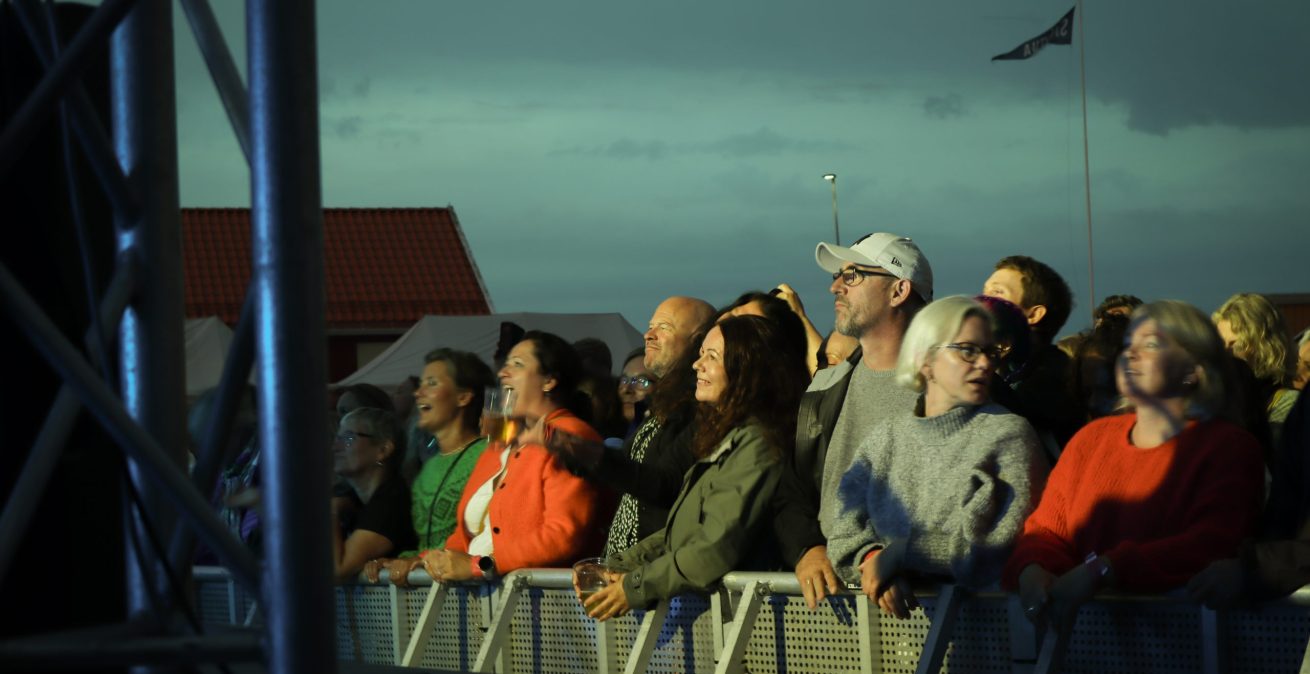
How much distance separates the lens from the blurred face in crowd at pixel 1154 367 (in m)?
4.55

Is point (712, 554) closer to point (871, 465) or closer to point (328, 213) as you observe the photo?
point (871, 465)

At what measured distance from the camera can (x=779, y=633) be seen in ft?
18.0

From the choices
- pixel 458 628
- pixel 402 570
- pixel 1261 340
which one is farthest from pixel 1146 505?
pixel 402 570

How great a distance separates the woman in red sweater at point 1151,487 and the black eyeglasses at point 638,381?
10.9ft

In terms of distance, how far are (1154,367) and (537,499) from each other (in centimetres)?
279

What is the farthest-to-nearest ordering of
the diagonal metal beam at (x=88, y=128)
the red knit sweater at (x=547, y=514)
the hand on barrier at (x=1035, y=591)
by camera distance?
the red knit sweater at (x=547, y=514)
the hand on barrier at (x=1035, y=591)
the diagonal metal beam at (x=88, y=128)

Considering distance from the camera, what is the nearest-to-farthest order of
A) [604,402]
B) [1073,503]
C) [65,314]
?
[65,314] < [1073,503] < [604,402]

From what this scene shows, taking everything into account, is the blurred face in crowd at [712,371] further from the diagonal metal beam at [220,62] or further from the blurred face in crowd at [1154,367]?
the diagonal metal beam at [220,62]

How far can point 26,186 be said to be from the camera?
2982mm

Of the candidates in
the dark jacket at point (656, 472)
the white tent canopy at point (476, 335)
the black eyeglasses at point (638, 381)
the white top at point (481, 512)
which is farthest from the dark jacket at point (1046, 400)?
the white tent canopy at point (476, 335)

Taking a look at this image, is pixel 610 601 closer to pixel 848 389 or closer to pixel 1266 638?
pixel 848 389

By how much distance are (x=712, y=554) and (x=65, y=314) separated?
119 inches

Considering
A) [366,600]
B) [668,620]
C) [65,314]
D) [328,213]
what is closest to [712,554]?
[668,620]

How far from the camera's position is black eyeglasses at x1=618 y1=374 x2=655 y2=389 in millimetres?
7963
